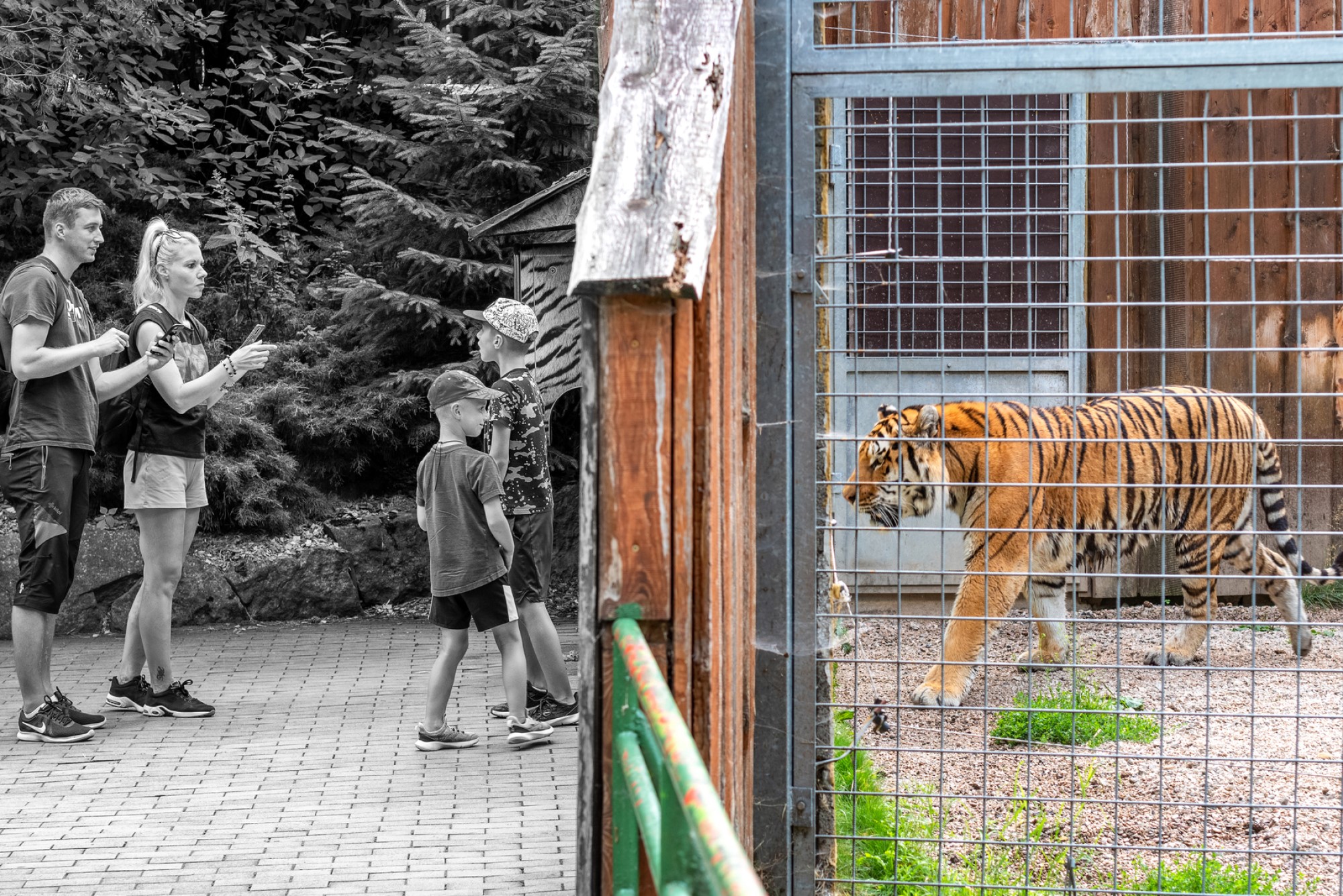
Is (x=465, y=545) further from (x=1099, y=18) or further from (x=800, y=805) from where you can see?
(x=1099, y=18)

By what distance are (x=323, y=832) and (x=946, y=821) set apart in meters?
2.03

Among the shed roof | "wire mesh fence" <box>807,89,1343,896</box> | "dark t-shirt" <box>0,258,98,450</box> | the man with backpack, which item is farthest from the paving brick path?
the shed roof

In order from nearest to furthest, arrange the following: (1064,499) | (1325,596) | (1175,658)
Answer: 1. (1064,499)
2. (1175,658)
3. (1325,596)

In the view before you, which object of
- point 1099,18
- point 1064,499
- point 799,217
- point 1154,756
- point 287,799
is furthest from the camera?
point 1099,18

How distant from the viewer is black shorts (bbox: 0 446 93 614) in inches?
200

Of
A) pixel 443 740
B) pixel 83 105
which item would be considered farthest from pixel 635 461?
pixel 83 105

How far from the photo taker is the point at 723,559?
2.25 meters

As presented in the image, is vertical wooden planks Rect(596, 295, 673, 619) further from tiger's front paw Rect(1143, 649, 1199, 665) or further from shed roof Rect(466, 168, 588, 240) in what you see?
shed roof Rect(466, 168, 588, 240)

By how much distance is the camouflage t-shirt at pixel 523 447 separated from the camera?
5.27 metres

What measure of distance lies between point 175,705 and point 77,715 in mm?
453

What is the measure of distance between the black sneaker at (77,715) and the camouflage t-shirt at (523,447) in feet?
6.38

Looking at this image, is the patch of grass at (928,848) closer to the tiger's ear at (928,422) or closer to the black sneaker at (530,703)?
the tiger's ear at (928,422)

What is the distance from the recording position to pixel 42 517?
16.8 ft

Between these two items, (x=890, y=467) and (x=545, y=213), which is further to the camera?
(x=545, y=213)
